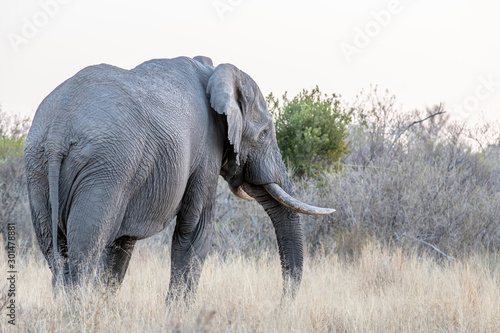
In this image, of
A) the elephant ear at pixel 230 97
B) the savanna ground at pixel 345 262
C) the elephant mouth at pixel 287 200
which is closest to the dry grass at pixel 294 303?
the savanna ground at pixel 345 262

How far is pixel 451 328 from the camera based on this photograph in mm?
6105

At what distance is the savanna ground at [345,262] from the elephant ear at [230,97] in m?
1.59

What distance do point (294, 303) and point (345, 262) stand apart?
3734 millimetres

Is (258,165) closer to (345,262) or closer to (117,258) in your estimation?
(117,258)

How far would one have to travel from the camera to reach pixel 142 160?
548 cm

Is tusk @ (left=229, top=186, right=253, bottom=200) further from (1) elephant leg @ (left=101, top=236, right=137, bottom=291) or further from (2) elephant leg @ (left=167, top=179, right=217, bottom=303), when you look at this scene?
(1) elephant leg @ (left=101, top=236, right=137, bottom=291)

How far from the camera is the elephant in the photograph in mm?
5066

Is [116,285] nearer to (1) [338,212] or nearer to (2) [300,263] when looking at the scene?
(2) [300,263]

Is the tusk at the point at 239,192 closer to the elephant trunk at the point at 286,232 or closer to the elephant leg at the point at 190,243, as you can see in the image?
the elephant trunk at the point at 286,232

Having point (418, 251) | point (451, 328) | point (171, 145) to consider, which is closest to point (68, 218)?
point (171, 145)

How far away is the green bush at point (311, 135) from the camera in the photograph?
12.5 meters

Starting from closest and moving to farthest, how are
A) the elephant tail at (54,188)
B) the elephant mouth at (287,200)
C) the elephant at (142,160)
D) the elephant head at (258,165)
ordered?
the elephant tail at (54,188)
the elephant at (142,160)
the elephant head at (258,165)
the elephant mouth at (287,200)

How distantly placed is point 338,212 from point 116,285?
5359 mm

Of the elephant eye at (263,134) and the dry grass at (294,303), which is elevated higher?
the elephant eye at (263,134)
